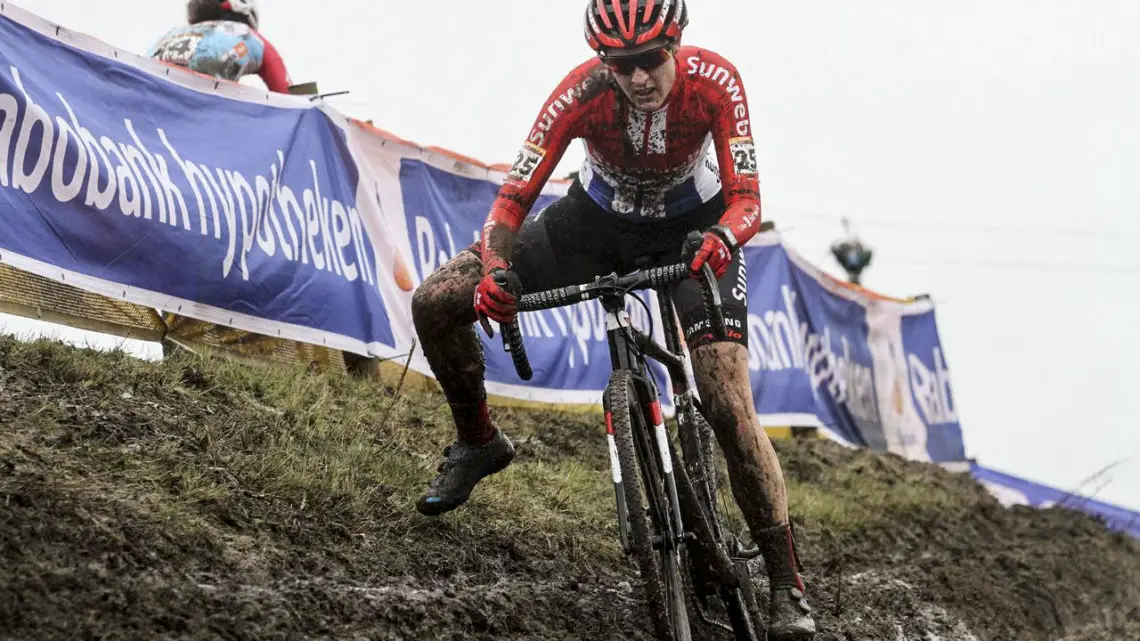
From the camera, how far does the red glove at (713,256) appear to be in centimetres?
537

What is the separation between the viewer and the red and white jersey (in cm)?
595

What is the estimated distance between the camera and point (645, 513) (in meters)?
5.18

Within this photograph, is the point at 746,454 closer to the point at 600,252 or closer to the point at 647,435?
the point at 647,435

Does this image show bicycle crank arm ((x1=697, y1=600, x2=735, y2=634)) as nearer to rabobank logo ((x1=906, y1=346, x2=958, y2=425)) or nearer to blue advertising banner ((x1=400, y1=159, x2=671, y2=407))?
blue advertising banner ((x1=400, y1=159, x2=671, y2=407))

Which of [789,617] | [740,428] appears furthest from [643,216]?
[789,617]

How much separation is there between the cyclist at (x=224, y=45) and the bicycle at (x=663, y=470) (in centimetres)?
480

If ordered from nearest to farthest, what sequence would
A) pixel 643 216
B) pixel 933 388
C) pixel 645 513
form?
pixel 645 513 → pixel 643 216 → pixel 933 388

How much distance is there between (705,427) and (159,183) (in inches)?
146

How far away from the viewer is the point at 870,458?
13.8 metres

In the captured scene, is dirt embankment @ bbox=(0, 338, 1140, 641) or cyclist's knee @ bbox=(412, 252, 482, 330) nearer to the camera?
dirt embankment @ bbox=(0, 338, 1140, 641)

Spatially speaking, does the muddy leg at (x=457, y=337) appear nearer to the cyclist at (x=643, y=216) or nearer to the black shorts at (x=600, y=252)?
the cyclist at (x=643, y=216)

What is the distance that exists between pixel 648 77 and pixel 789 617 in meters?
2.29

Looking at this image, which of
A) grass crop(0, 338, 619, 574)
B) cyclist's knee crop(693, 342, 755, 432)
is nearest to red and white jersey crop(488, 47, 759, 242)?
cyclist's knee crop(693, 342, 755, 432)

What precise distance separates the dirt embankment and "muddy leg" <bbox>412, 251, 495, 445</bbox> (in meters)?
0.60
